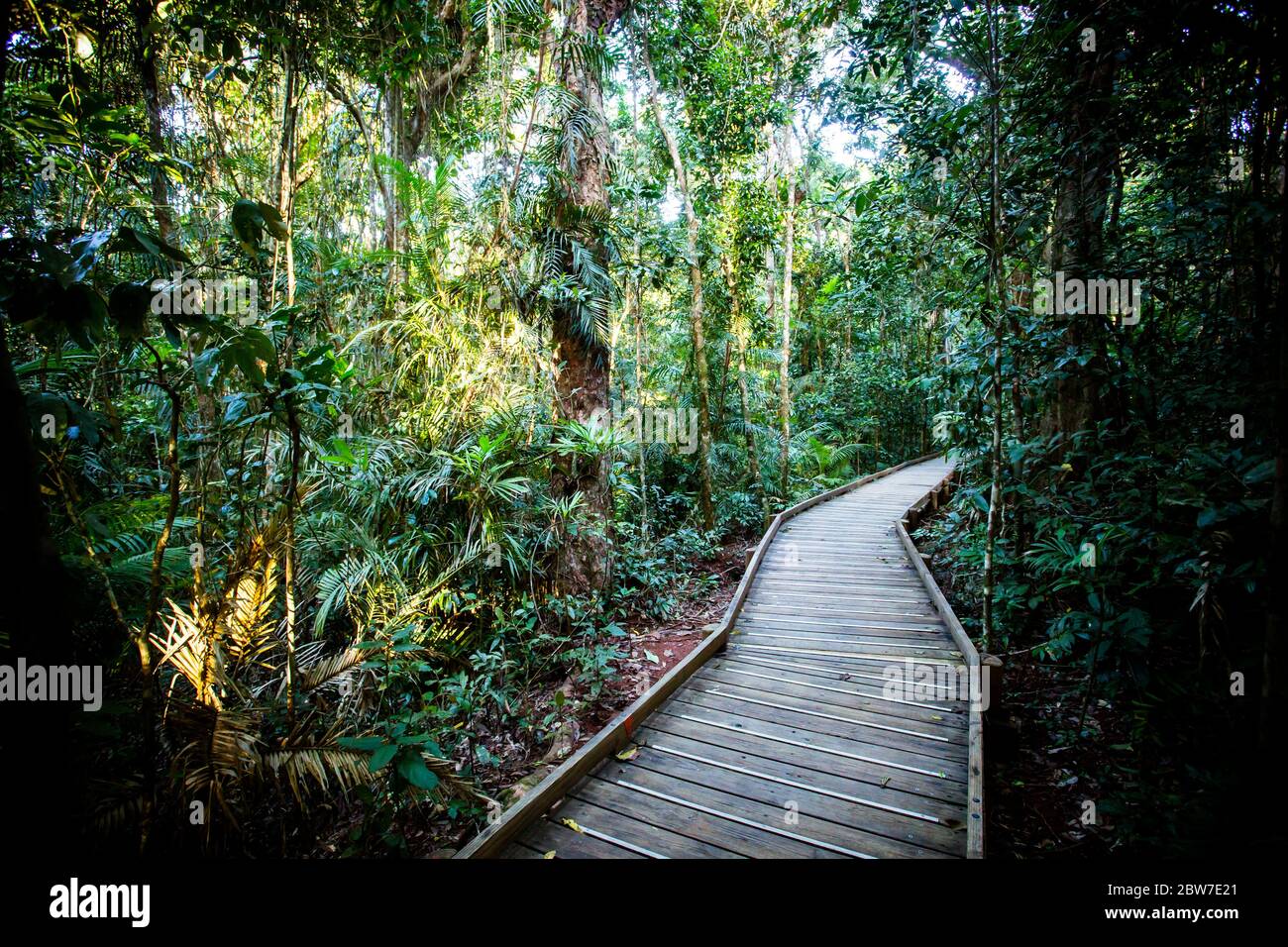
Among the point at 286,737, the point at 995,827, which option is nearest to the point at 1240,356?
the point at 995,827

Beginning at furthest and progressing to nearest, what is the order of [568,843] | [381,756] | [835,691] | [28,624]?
[835,691]
[568,843]
[381,756]
[28,624]

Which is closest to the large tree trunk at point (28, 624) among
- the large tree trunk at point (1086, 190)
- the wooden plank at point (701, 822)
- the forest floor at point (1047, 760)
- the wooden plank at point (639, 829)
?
the wooden plank at point (639, 829)

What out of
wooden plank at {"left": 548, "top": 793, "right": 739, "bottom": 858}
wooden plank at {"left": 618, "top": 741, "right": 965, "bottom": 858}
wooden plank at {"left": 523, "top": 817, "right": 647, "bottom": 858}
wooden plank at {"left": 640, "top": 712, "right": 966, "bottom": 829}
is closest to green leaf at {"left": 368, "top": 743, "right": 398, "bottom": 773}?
wooden plank at {"left": 523, "top": 817, "right": 647, "bottom": 858}

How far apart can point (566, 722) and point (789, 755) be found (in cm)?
170

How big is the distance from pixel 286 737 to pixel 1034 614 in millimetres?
6215

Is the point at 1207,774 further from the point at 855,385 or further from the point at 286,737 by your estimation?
the point at 855,385

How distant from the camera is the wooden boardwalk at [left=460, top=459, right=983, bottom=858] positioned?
277cm

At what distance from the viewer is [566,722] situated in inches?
163

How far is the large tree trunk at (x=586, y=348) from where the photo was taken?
5875 millimetres

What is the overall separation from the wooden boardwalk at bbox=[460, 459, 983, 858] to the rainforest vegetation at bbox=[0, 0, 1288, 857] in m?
0.46

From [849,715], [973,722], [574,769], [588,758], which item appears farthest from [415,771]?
[973,722]

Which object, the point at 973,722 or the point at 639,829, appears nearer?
the point at 639,829

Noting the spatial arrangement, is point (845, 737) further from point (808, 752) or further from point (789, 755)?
point (789, 755)

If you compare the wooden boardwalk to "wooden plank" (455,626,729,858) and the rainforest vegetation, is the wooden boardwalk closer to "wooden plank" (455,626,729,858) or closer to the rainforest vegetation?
"wooden plank" (455,626,729,858)
